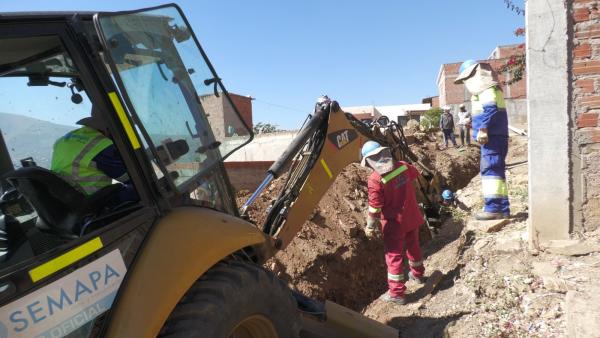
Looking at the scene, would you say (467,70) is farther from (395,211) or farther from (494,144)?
(395,211)

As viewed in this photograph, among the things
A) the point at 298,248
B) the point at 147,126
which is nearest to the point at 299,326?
the point at 147,126

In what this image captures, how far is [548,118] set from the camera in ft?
13.1

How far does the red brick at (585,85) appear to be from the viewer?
12.8 ft

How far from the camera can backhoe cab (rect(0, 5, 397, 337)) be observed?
1.85 meters

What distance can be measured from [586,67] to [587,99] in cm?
27

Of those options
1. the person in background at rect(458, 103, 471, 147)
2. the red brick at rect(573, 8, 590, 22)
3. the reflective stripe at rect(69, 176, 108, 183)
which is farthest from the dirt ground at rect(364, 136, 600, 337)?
the person in background at rect(458, 103, 471, 147)

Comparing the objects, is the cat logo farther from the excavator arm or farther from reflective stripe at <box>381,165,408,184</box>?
reflective stripe at <box>381,165,408,184</box>

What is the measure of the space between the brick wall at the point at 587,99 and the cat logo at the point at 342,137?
2044 millimetres

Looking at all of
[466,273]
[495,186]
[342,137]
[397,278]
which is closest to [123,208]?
[342,137]

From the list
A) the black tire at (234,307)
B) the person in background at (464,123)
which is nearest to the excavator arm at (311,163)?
the black tire at (234,307)

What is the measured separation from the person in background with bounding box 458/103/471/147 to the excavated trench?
1039 centimetres

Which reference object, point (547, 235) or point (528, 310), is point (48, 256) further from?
point (547, 235)

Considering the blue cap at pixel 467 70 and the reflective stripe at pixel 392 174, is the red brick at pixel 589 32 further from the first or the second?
the reflective stripe at pixel 392 174

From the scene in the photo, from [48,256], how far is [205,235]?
0.77 metres
